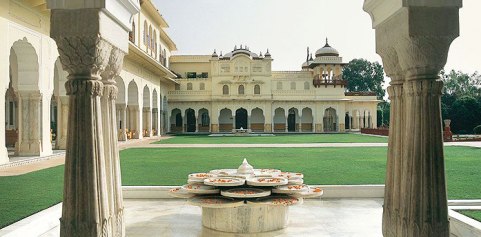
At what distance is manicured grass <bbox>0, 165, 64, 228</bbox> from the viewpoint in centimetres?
676

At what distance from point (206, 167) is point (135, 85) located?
1685cm

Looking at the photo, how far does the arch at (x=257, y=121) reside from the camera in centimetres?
5028

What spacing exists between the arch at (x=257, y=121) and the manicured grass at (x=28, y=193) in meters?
38.6

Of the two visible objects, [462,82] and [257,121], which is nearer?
[257,121]

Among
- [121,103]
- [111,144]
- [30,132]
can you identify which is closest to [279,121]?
[121,103]

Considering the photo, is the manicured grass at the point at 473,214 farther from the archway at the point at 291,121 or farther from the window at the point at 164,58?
the archway at the point at 291,121

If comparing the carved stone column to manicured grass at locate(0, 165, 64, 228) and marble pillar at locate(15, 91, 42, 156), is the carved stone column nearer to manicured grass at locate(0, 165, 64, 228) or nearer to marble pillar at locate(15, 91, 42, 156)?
manicured grass at locate(0, 165, 64, 228)

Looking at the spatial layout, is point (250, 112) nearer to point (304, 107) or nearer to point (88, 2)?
point (304, 107)

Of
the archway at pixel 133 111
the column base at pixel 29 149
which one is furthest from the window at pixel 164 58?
the column base at pixel 29 149

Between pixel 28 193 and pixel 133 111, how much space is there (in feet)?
70.8

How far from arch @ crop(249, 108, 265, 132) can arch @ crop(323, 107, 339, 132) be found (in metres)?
7.06

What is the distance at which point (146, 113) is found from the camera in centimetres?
3394

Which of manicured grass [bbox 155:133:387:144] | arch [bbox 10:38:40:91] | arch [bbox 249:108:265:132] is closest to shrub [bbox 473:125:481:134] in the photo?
manicured grass [bbox 155:133:387:144]

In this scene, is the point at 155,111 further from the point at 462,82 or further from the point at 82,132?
the point at 462,82
